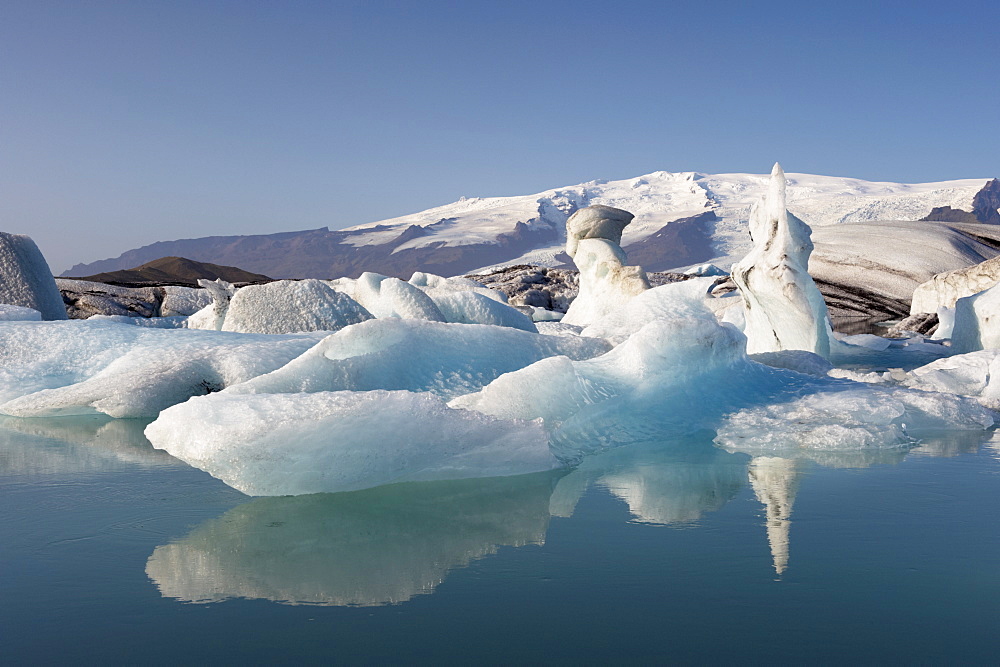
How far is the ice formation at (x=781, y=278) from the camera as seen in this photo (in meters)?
5.98

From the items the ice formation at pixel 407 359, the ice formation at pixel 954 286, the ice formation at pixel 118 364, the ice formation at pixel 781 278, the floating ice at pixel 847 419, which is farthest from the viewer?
the ice formation at pixel 954 286

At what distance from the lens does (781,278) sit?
602cm

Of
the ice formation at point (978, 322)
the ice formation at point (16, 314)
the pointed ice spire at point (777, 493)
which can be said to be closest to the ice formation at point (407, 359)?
the pointed ice spire at point (777, 493)

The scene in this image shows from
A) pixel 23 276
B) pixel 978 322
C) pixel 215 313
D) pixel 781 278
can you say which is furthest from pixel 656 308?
pixel 23 276

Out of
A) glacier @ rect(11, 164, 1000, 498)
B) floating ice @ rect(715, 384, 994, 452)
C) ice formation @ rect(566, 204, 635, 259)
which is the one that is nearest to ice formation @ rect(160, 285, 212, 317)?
ice formation @ rect(566, 204, 635, 259)

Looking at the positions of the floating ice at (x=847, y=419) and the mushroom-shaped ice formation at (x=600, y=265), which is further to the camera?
the mushroom-shaped ice formation at (x=600, y=265)

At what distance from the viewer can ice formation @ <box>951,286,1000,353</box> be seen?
22.1 ft

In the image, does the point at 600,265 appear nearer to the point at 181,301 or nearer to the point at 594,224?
the point at 594,224

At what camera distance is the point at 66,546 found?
207cm

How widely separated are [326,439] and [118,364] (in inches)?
131

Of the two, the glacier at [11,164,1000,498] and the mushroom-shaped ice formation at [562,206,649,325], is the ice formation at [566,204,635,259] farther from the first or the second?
the glacier at [11,164,1000,498]

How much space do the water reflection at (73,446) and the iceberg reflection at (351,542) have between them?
108 centimetres

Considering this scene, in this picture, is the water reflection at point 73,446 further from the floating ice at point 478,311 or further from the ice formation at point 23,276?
the ice formation at point 23,276

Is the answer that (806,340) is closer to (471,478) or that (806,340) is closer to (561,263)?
(471,478)
